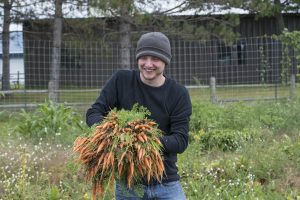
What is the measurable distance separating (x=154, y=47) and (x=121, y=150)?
66 cm

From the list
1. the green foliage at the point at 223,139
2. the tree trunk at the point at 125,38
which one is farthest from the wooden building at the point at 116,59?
the green foliage at the point at 223,139

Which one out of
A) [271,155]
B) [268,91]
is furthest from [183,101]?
[268,91]

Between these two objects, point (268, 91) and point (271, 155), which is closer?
point (271, 155)

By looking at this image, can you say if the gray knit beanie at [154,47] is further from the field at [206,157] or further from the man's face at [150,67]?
the field at [206,157]

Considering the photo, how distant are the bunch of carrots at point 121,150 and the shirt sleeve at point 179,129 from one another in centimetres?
7

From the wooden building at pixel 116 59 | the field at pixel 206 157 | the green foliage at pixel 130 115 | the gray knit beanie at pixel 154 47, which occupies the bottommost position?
the field at pixel 206 157

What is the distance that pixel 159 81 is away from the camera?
315 centimetres

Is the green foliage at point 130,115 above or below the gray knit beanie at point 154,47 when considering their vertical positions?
below

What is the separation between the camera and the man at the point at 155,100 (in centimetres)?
304

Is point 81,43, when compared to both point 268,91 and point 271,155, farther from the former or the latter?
point 271,155

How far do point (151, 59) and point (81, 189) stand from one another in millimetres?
2572

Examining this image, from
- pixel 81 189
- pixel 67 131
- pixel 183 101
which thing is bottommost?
pixel 81 189

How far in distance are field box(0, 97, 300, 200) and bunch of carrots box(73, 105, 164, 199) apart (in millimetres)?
1122

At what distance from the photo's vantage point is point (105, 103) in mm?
3139
